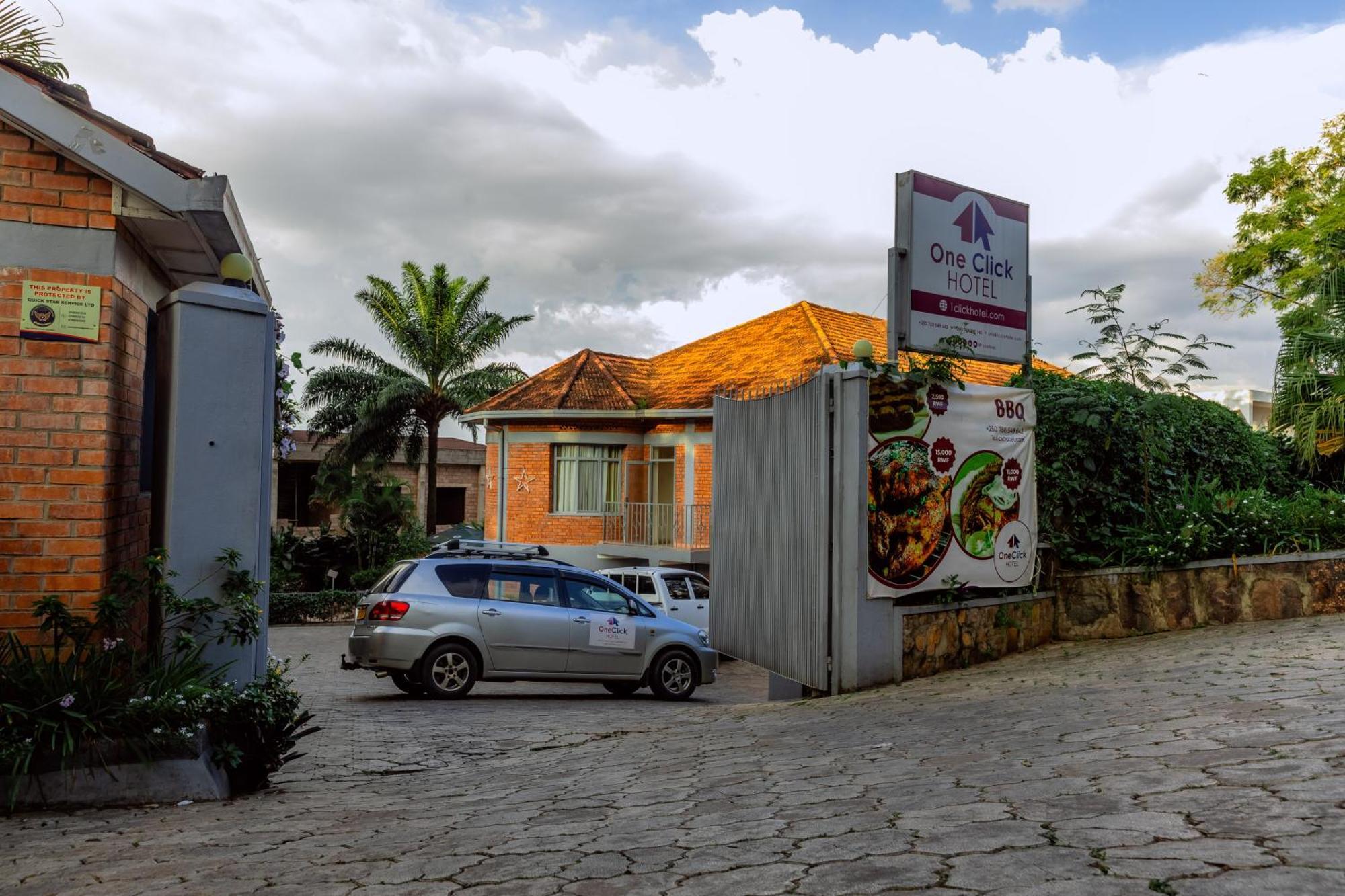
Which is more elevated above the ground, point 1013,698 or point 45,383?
point 45,383

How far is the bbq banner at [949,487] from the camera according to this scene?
8867 millimetres

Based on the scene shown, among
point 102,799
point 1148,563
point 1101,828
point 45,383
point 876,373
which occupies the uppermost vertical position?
point 876,373

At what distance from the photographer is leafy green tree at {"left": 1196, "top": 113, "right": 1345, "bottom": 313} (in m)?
27.5

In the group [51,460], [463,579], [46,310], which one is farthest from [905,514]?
[46,310]

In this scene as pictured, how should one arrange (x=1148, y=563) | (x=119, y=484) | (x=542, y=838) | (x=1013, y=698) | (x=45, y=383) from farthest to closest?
1. (x=1148, y=563)
2. (x=1013, y=698)
3. (x=119, y=484)
4. (x=45, y=383)
5. (x=542, y=838)

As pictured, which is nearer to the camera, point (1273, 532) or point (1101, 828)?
point (1101, 828)

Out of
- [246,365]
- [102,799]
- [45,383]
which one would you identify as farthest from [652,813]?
[45,383]

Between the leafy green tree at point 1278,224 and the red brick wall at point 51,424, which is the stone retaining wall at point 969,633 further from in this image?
the leafy green tree at point 1278,224

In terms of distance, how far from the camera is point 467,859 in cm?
405

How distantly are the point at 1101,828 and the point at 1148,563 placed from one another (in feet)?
23.3

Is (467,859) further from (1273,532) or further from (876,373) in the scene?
(1273,532)

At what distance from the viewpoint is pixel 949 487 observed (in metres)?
9.35

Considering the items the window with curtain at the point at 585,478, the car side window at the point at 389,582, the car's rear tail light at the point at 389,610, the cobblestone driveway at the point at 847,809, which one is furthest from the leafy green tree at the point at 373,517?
the cobblestone driveway at the point at 847,809

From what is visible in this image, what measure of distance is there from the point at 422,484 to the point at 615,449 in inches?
650
